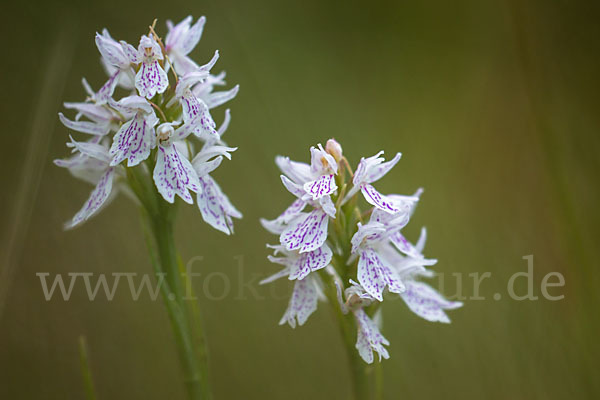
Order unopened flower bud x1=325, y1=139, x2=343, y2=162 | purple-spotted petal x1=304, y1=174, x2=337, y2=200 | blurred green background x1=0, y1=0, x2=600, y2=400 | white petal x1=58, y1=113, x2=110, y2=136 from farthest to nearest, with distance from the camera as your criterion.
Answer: blurred green background x1=0, y1=0, x2=600, y2=400 → white petal x1=58, y1=113, x2=110, y2=136 → unopened flower bud x1=325, y1=139, x2=343, y2=162 → purple-spotted petal x1=304, y1=174, x2=337, y2=200

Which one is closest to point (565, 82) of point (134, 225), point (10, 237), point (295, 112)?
point (295, 112)

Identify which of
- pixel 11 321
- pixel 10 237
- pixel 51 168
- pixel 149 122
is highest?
pixel 51 168

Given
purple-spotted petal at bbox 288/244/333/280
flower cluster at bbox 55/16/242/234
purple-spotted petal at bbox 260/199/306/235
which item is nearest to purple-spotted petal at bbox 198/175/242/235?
flower cluster at bbox 55/16/242/234

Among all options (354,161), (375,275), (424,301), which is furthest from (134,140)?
(354,161)

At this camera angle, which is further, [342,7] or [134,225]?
[342,7]

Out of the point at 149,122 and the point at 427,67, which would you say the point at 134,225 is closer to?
the point at 149,122

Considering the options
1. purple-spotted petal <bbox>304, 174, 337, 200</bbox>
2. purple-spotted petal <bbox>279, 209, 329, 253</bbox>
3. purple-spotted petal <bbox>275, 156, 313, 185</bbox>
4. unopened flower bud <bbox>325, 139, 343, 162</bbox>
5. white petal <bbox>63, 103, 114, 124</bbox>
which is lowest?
purple-spotted petal <bbox>279, 209, 329, 253</bbox>

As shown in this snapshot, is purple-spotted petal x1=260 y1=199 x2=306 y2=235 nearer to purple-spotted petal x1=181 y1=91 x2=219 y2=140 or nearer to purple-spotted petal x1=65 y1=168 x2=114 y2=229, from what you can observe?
purple-spotted petal x1=181 y1=91 x2=219 y2=140
